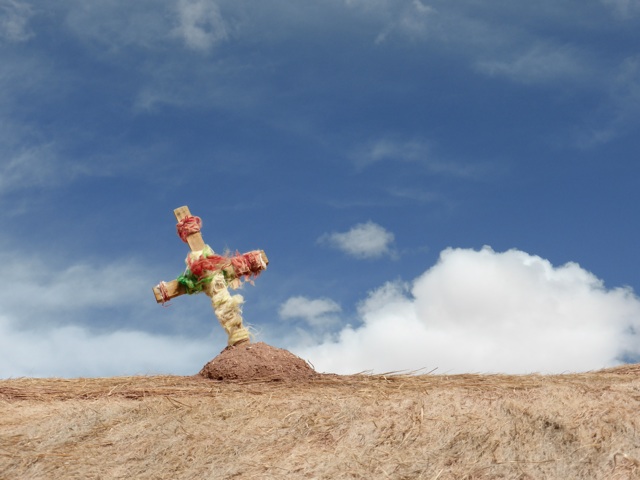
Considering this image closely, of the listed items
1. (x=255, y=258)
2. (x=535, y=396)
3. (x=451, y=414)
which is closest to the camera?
(x=451, y=414)

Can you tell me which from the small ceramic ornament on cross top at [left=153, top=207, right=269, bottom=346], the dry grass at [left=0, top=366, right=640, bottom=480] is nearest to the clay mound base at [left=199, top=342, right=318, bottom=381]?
the small ceramic ornament on cross top at [left=153, top=207, right=269, bottom=346]

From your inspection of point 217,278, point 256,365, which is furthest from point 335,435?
point 217,278

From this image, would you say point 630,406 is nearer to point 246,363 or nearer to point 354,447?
point 354,447

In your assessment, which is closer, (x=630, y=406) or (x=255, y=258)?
(x=630, y=406)

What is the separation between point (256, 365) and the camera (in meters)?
11.0

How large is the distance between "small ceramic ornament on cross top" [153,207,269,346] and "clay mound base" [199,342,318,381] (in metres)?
0.41

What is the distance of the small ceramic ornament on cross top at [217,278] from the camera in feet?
37.9

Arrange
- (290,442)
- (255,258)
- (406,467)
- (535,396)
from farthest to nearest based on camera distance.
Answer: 1. (255,258)
2. (535,396)
3. (290,442)
4. (406,467)

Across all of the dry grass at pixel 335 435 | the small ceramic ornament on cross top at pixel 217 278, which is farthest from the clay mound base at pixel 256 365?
the dry grass at pixel 335 435

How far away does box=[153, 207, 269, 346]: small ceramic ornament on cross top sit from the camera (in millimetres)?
11539

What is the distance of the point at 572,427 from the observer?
25.3ft

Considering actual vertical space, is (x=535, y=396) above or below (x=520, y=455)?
above

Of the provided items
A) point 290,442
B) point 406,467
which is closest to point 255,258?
point 290,442

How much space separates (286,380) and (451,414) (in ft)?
10.9
